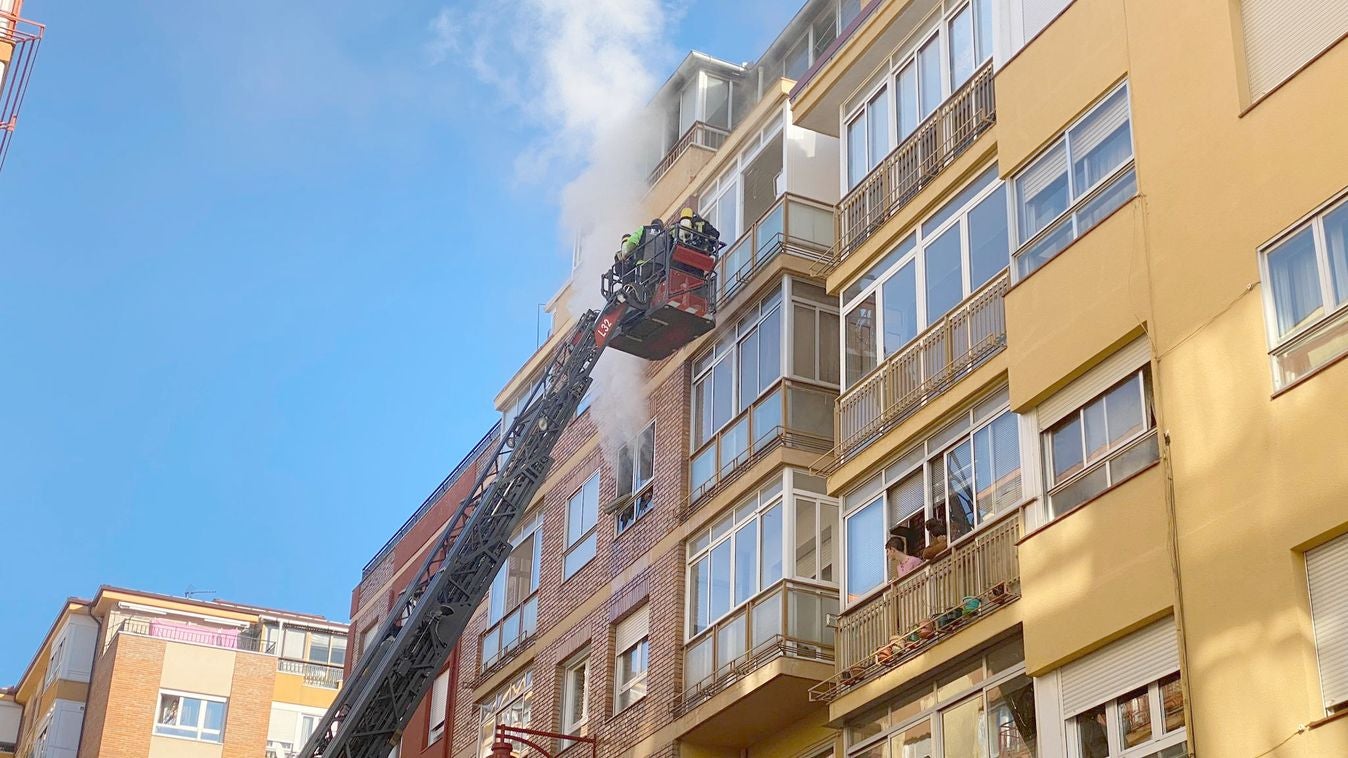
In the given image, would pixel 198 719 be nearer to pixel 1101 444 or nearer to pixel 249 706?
pixel 249 706

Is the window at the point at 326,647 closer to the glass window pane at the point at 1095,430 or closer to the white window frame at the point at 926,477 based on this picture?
the white window frame at the point at 926,477

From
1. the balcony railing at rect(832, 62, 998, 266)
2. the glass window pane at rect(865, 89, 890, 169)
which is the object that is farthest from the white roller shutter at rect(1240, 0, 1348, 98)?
the glass window pane at rect(865, 89, 890, 169)

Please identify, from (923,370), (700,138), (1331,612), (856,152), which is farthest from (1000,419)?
(700,138)

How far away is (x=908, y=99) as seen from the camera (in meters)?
23.1

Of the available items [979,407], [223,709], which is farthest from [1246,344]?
[223,709]

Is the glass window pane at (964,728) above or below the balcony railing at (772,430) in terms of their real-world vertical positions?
below

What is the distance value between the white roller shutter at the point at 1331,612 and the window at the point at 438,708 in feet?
75.0

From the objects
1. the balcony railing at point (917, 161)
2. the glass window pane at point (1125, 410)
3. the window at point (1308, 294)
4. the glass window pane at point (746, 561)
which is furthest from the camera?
the glass window pane at point (746, 561)

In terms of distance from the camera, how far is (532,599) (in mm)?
31828

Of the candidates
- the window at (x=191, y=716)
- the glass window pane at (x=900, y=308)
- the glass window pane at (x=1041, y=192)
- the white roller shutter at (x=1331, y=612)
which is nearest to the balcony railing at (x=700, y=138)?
the glass window pane at (x=900, y=308)

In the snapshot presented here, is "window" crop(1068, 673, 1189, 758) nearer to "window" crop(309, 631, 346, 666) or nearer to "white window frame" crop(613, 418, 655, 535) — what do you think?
"white window frame" crop(613, 418, 655, 535)

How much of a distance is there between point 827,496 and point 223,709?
3500cm

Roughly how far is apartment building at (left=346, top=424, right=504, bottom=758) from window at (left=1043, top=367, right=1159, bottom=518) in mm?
15678

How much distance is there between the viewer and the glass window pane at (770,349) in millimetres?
24875
